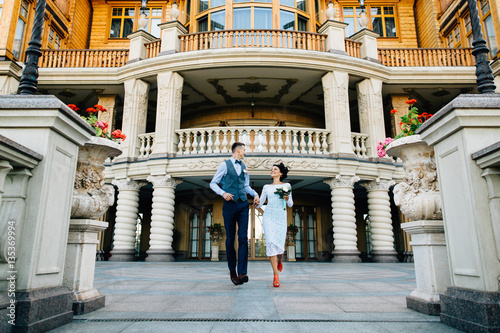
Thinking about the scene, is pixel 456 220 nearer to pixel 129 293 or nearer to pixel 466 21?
pixel 129 293

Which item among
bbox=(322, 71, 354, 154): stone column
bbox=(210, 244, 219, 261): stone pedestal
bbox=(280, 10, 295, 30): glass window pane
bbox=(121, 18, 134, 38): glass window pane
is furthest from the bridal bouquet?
bbox=(121, 18, 134, 38): glass window pane

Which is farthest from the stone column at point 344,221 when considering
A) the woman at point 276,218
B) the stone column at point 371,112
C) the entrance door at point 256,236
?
the woman at point 276,218

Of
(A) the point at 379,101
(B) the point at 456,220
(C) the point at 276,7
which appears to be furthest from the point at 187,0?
(B) the point at 456,220

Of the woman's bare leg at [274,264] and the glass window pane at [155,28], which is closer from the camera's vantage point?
the woman's bare leg at [274,264]

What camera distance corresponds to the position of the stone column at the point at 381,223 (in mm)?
12172

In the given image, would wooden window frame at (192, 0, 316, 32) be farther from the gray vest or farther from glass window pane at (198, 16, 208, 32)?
the gray vest

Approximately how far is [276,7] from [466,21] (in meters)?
9.43

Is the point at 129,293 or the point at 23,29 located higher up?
the point at 23,29

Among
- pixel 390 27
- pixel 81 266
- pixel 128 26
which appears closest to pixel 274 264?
pixel 81 266

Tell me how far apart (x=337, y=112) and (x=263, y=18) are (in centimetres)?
571

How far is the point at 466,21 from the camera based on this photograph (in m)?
16.0

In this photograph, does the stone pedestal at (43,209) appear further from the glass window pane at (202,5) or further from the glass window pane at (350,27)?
the glass window pane at (350,27)

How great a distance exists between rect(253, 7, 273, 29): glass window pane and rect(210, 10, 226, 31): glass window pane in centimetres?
148

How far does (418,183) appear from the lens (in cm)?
351
